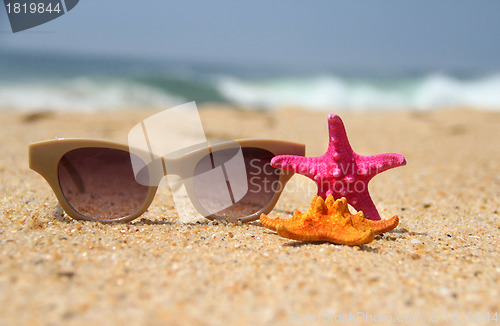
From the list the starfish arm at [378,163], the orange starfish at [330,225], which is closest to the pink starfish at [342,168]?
the starfish arm at [378,163]

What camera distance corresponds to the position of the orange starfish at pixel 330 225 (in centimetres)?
201

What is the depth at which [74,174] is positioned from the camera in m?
2.62

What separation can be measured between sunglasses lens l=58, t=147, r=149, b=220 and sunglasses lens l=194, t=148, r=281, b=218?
377mm

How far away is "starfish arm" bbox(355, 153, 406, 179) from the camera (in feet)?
7.38

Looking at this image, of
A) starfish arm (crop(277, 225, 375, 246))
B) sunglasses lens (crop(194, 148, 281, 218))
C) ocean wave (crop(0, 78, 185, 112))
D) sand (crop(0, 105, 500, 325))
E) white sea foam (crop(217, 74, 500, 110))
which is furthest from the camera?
white sea foam (crop(217, 74, 500, 110))

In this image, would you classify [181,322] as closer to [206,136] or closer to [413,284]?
[413,284]

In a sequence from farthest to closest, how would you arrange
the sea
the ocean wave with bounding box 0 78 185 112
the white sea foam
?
the white sea foam, the sea, the ocean wave with bounding box 0 78 185 112

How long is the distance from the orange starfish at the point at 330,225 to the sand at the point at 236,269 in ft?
0.23

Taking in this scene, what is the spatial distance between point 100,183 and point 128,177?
284 millimetres

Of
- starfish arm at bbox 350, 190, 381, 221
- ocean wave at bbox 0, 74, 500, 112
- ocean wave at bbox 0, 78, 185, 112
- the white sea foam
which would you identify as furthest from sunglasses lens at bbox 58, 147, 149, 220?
the white sea foam

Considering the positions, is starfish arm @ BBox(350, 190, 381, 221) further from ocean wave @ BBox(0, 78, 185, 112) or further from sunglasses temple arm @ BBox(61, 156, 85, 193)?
ocean wave @ BBox(0, 78, 185, 112)

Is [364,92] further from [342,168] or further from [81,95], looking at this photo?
[342,168]

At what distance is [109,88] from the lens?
56.7 ft

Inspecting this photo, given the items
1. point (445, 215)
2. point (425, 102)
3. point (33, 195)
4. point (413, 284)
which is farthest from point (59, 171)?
point (425, 102)
